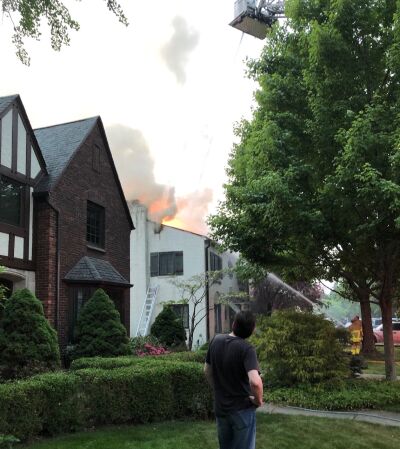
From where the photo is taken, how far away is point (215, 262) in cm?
2706

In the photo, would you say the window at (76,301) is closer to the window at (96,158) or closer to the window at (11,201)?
the window at (11,201)

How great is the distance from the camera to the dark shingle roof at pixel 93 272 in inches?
552

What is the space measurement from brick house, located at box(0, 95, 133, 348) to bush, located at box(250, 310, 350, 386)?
5.84m

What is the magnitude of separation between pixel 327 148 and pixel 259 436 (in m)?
5.92

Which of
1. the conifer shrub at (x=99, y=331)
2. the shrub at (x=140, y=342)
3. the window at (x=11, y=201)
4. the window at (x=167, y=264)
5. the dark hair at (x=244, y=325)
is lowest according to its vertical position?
the shrub at (x=140, y=342)

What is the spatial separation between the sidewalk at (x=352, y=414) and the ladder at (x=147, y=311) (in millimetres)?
15759

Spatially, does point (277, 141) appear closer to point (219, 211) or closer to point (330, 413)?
point (219, 211)

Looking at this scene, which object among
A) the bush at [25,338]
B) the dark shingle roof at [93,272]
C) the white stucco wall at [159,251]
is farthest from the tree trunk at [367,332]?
the bush at [25,338]

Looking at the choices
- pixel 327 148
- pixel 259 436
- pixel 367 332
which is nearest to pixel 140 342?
pixel 327 148

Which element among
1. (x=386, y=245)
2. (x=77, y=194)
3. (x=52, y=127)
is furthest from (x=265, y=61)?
(x=52, y=127)

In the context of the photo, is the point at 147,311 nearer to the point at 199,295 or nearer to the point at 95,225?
the point at 199,295

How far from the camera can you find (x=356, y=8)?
9.70 metres

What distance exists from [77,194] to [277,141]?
7058 mm

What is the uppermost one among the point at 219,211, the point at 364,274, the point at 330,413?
the point at 219,211
